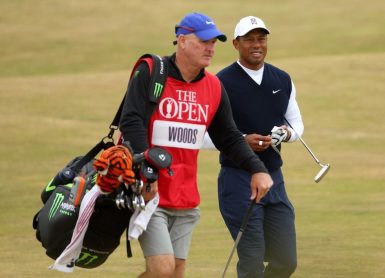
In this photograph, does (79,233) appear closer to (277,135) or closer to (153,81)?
(153,81)

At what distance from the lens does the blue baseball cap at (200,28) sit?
8219 millimetres

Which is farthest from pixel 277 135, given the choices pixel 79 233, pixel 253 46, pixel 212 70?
pixel 212 70

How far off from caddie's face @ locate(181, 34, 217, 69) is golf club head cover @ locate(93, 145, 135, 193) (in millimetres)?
906

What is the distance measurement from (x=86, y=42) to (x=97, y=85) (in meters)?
8.23

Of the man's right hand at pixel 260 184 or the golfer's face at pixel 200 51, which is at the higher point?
the golfer's face at pixel 200 51

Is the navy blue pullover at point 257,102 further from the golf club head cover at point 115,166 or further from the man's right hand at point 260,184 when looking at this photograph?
the golf club head cover at point 115,166

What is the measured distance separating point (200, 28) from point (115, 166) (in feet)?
4.04

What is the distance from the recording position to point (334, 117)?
2756 centimetres

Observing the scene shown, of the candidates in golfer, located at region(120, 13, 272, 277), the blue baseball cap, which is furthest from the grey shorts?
the blue baseball cap

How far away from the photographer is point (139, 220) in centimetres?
788

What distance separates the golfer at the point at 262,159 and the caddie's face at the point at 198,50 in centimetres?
134

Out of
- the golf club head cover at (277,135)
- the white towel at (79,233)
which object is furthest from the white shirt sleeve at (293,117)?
the white towel at (79,233)

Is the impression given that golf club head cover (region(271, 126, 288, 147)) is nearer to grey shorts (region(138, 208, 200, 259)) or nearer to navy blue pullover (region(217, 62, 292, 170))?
navy blue pullover (region(217, 62, 292, 170))

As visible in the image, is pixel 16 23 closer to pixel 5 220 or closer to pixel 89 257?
pixel 5 220
